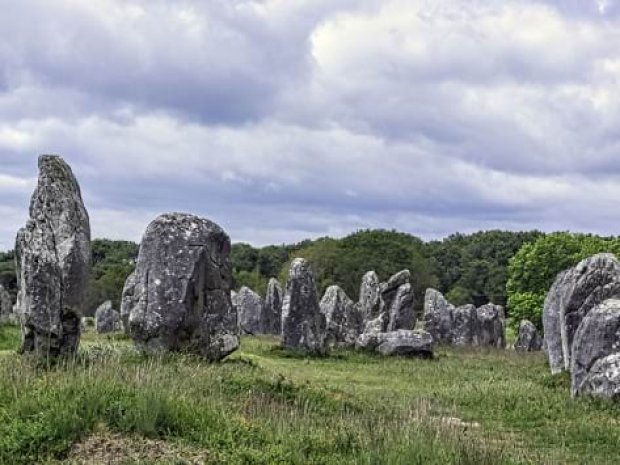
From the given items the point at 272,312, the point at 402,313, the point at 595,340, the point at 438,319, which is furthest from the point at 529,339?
the point at 595,340

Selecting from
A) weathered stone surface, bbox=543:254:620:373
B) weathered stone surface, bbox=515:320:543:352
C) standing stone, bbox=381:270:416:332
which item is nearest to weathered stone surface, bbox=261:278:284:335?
standing stone, bbox=381:270:416:332

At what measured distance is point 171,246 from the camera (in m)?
20.9

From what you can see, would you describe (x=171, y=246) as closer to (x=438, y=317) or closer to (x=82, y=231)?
(x=82, y=231)

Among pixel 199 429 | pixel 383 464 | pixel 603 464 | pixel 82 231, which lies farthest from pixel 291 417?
pixel 82 231

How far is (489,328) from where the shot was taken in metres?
44.2

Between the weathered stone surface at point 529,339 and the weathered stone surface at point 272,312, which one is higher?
the weathered stone surface at point 272,312

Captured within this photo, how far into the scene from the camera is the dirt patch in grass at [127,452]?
8.80 metres

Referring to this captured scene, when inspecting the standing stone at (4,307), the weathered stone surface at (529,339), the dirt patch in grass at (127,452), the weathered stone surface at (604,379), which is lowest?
the dirt patch in grass at (127,452)

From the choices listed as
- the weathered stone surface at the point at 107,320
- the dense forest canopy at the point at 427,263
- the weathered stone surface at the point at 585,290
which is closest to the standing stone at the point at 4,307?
the dense forest canopy at the point at 427,263

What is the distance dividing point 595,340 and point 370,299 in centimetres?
2568

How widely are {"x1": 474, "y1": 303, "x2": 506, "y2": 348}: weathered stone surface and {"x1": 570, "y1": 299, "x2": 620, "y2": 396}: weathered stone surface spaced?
25.5 meters

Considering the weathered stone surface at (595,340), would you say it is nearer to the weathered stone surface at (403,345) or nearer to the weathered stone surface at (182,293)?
the weathered stone surface at (182,293)

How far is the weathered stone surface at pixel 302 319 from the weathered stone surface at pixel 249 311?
20637mm

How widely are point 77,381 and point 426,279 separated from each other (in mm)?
69850
